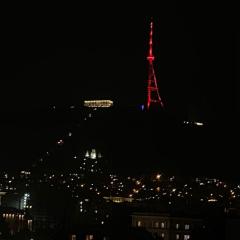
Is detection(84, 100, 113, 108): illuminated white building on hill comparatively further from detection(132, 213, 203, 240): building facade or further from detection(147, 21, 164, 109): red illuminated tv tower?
detection(132, 213, 203, 240): building facade

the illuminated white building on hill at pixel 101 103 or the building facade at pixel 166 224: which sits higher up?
the illuminated white building on hill at pixel 101 103

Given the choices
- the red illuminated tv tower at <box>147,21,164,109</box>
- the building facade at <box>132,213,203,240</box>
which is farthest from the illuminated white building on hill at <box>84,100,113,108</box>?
the building facade at <box>132,213,203,240</box>

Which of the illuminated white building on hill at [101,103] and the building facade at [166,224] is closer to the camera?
the building facade at [166,224]

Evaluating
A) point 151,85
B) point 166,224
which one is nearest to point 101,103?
point 151,85

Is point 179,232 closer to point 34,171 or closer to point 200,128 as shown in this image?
point 34,171

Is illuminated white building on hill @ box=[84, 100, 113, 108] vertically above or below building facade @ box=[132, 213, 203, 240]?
above

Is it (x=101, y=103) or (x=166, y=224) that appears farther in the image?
(x=101, y=103)

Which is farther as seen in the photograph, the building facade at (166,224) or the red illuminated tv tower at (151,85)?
the red illuminated tv tower at (151,85)

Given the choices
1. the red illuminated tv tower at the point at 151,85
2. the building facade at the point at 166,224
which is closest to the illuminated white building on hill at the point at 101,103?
the red illuminated tv tower at the point at 151,85

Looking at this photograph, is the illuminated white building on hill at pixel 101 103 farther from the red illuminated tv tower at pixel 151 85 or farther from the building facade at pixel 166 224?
the building facade at pixel 166 224

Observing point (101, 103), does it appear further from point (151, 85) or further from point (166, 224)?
point (166, 224)

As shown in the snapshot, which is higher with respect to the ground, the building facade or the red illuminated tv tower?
the red illuminated tv tower

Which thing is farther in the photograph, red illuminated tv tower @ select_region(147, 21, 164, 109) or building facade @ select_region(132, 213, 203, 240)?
red illuminated tv tower @ select_region(147, 21, 164, 109)

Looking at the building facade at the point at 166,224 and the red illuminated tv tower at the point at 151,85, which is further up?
the red illuminated tv tower at the point at 151,85
